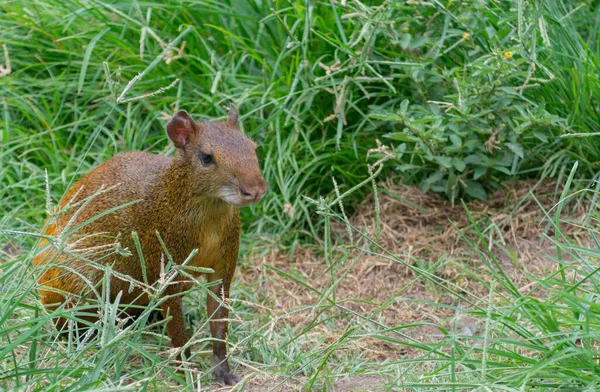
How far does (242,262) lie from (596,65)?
2.14 meters

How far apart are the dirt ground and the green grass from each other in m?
0.05

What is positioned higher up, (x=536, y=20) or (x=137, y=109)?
(x=536, y=20)

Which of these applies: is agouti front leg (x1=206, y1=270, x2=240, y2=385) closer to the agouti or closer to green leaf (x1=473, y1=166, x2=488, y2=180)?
the agouti

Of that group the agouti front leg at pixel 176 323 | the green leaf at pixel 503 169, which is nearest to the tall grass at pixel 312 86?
the green leaf at pixel 503 169

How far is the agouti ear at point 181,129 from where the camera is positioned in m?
4.01

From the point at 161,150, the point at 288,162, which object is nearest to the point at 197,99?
the point at 161,150

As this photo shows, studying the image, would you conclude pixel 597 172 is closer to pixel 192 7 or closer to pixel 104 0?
pixel 192 7

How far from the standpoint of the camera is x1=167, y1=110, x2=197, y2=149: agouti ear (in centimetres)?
401

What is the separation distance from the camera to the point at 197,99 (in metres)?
5.59

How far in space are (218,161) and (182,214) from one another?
307 millimetres

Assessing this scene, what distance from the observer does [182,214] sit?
13.2 feet

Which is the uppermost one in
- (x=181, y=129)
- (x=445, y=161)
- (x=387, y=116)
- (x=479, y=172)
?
(x=181, y=129)

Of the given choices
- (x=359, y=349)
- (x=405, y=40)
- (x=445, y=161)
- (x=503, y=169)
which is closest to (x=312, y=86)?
(x=405, y=40)

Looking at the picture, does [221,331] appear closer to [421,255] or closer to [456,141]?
[421,255]
